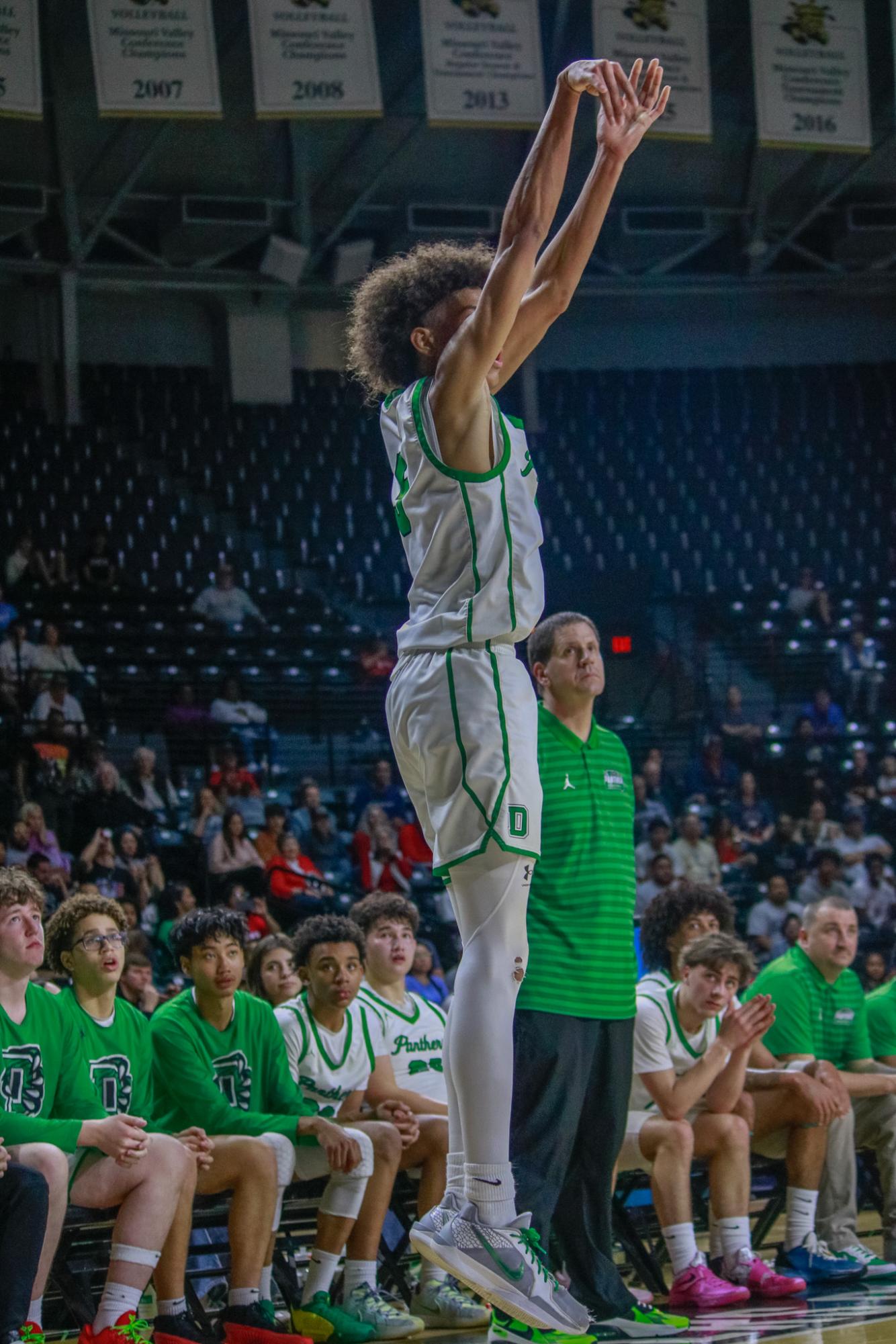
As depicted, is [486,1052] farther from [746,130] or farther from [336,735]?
[746,130]

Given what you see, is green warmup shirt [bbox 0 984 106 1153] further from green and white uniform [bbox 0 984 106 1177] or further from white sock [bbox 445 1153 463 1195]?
white sock [bbox 445 1153 463 1195]

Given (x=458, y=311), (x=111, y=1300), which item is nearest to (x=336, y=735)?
(x=111, y=1300)

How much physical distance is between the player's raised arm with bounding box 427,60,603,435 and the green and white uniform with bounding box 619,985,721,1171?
2.65 meters

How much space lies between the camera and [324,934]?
18.1 ft

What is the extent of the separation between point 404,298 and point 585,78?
0.57m

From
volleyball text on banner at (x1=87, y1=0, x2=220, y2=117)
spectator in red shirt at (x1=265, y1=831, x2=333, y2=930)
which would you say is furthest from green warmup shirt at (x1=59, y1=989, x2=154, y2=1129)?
volleyball text on banner at (x1=87, y1=0, x2=220, y2=117)

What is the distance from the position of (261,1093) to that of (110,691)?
8.10 metres

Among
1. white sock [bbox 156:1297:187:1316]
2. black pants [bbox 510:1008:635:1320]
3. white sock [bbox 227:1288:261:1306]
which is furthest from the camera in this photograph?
white sock [bbox 227:1288:261:1306]

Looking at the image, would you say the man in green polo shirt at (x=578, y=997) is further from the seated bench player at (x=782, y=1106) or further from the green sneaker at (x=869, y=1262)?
the green sneaker at (x=869, y=1262)

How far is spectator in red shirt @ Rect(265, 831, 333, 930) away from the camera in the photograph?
9.94 m

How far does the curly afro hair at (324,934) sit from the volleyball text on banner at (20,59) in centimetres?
902

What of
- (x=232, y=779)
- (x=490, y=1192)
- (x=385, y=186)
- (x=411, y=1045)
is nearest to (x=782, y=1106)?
(x=411, y=1045)

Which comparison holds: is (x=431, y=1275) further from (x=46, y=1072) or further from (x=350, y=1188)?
(x=46, y=1072)

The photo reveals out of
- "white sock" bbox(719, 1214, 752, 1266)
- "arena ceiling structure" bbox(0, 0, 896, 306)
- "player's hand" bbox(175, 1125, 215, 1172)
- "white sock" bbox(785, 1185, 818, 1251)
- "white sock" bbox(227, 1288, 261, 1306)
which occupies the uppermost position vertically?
"arena ceiling structure" bbox(0, 0, 896, 306)
